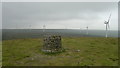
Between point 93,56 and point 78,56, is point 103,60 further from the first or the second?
point 78,56

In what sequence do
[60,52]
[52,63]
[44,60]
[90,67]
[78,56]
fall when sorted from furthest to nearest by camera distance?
[60,52]
[78,56]
[44,60]
[52,63]
[90,67]

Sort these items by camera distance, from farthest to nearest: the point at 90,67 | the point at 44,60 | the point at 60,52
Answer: the point at 60,52, the point at 44,60, the point at 90,67

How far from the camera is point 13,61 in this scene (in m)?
26.4

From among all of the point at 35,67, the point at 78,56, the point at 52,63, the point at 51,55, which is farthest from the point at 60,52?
the point at 35,67

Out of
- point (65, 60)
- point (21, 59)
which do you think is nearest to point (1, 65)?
point (21, 59)

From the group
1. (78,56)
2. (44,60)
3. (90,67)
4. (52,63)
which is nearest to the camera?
(90,67)

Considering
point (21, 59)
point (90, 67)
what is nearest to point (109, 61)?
point (90, 67)

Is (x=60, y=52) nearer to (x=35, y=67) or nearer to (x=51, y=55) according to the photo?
(x=51, y=55)

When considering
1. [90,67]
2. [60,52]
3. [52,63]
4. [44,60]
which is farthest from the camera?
[60,52]

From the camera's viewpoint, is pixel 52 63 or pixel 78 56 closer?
pixel 52 63

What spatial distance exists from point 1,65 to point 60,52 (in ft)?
41.5

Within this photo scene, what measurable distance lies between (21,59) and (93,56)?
14.6m

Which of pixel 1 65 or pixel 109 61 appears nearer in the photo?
pixel 1 65

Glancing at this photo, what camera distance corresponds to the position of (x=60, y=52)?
31828 mm
